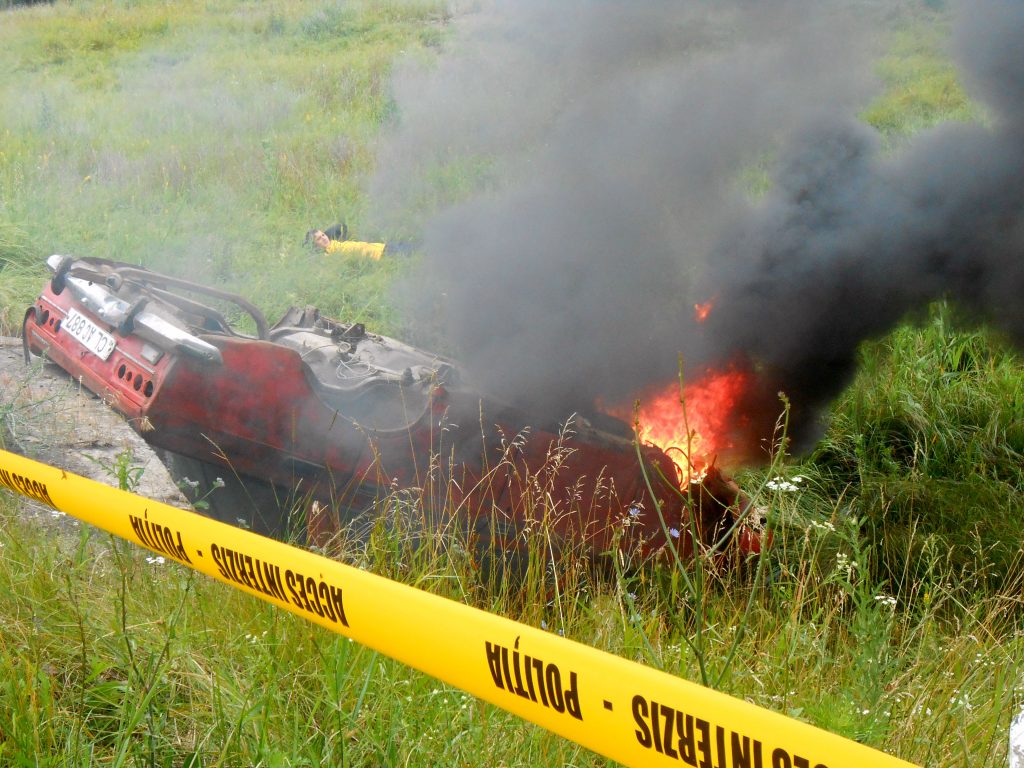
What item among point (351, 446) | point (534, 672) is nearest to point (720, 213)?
point (351, 446)

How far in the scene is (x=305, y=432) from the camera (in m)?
4.12

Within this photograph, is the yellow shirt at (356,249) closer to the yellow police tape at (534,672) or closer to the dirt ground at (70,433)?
the dirt ground at (70,433)

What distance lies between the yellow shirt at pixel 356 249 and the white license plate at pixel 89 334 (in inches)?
163

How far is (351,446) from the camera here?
4105 millimetres

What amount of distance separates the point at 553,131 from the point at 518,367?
7.21 ft

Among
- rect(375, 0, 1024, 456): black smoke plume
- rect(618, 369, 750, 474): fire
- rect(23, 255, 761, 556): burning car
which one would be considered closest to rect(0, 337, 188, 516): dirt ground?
rect(23, 255, 761, 556): burning car

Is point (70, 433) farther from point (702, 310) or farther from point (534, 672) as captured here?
point (534, 672)

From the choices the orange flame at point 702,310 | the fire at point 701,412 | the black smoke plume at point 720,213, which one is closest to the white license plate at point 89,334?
the black smoke plume at point 720,213

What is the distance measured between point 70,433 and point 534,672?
418 cm

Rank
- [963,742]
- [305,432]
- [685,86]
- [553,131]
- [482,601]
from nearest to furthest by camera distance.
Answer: [963,742] < [482,601] < [305,432] < [685,86] < [553,131]

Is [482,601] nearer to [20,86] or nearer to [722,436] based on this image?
[722,436]

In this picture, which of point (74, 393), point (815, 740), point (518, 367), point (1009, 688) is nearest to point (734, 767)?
point (815, 740)

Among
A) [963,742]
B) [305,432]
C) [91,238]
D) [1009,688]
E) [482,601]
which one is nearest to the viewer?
[963,742]

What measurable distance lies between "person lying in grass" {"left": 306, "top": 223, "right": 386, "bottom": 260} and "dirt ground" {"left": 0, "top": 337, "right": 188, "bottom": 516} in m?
3.68
